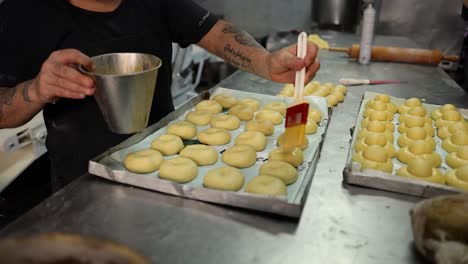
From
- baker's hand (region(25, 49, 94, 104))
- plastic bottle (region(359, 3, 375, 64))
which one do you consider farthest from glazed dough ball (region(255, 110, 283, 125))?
plastic bottle (region(359, 3, 375, 64))

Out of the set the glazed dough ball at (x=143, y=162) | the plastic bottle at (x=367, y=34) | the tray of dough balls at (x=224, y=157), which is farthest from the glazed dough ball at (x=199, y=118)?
the plastic bottle at (x=367, y=34)

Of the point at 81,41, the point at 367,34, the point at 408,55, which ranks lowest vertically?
the point at 408,55

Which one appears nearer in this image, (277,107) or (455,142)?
(455,142)

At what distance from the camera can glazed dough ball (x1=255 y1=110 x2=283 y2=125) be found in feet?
5.44

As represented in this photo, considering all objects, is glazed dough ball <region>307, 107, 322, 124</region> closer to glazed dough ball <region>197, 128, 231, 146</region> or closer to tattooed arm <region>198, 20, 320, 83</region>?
tattooed arm <region>198, 20, 320, 83</region>

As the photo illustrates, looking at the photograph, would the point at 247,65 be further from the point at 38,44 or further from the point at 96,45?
the point at 38,44

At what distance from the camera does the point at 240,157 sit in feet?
4.31

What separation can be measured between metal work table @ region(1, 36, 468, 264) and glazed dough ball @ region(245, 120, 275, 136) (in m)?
0.34

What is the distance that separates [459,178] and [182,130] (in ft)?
3.02

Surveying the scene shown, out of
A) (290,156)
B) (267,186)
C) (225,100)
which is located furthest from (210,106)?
(267,186)

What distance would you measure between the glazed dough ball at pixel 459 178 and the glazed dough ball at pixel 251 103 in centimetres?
82

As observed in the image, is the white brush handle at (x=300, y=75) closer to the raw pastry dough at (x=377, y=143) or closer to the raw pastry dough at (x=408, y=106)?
the raw pastry dough at (x=377, y=143)

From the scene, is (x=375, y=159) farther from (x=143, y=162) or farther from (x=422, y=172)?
(x=143, y=162)

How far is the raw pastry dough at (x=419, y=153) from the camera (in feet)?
4.33
